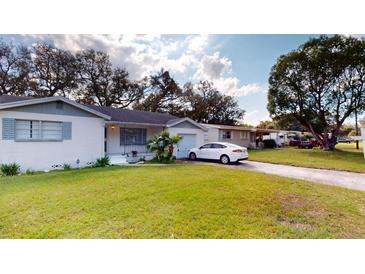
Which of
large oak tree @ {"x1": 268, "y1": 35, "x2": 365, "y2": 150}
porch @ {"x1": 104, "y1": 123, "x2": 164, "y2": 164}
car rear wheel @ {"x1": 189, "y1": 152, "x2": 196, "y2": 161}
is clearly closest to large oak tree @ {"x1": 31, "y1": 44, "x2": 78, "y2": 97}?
porch @ {"x1": 104, "y1": 123, "x2": 164, "y2": 164}

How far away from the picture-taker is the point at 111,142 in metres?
13.8

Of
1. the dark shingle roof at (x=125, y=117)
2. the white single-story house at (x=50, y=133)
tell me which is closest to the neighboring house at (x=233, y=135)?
the dark shingle roof at (x=125, y=117)

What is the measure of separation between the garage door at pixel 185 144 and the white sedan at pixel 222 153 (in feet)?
4.56

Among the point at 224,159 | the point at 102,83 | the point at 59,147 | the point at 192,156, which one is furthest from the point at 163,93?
the point at 59,147

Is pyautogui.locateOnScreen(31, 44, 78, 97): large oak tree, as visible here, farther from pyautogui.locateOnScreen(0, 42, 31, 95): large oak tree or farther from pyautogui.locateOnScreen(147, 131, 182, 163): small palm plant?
pyautogui.locateOnScreen(147, 131, 182, 163): small palm plant

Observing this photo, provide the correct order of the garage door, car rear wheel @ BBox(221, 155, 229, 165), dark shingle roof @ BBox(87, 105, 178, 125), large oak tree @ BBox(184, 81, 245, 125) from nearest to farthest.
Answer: car rear wheel @ BBox(221, 155, 229, 165), dark shingle roof @ BBox(87, 105, 178, 125), the garage door, large oak tree @ BBox(184, 81, 245, 125)

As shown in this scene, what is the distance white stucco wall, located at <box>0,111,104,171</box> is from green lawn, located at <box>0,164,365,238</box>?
8.34 ft

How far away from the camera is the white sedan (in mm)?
12598

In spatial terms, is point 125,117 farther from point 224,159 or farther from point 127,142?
point 224,159

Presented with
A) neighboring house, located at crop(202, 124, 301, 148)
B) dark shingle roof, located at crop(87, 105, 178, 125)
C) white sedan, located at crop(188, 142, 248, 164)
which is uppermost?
dark shingle roof, located at crop(87, 105, 178, 125)

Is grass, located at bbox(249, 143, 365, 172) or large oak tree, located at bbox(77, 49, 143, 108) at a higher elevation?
large oak tree, located at bbox(77, 49, 143, 108)

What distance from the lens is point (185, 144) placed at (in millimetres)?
16172
